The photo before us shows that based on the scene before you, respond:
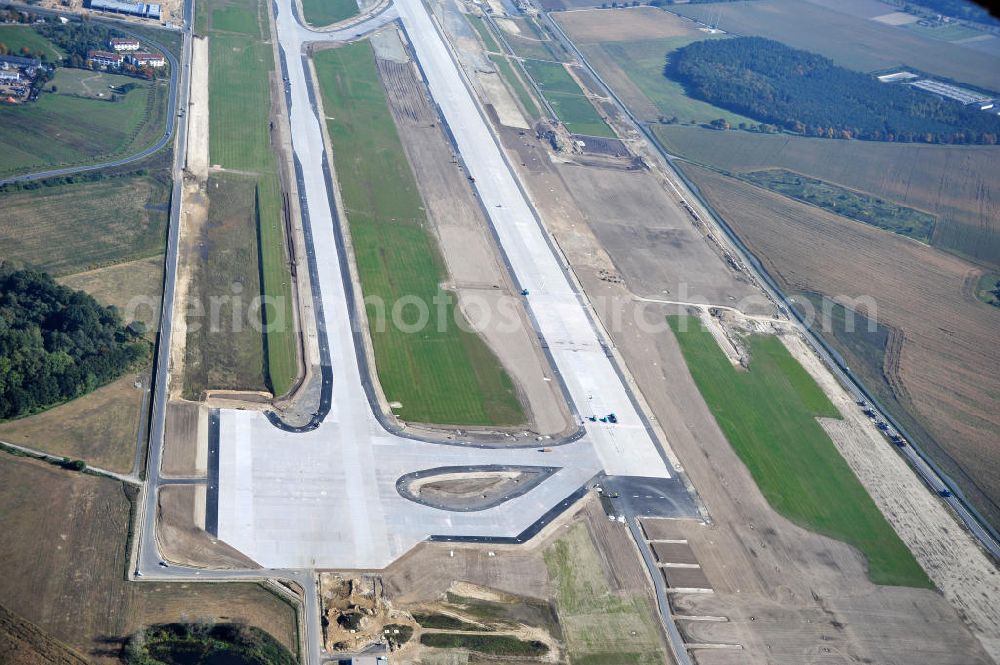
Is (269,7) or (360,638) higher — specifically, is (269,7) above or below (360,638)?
above

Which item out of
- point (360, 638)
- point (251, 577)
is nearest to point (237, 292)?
point (251, 577)

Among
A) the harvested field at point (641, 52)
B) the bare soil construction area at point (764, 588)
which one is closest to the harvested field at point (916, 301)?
the bare soil construction area at point (764, 588)

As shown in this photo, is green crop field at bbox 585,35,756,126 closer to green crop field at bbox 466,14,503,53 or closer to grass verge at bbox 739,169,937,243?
green crop field at bbox 466,14,503,53

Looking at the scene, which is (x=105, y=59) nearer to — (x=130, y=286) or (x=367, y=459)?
(x=130, y=286)

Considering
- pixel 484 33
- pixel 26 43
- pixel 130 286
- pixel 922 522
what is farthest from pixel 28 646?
pixel 484 33

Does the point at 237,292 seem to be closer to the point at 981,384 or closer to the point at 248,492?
the point at 248,492

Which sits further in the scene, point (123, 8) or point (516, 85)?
point (516, 85)

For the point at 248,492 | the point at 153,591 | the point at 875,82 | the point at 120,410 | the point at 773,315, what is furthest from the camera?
the point at 875,82
